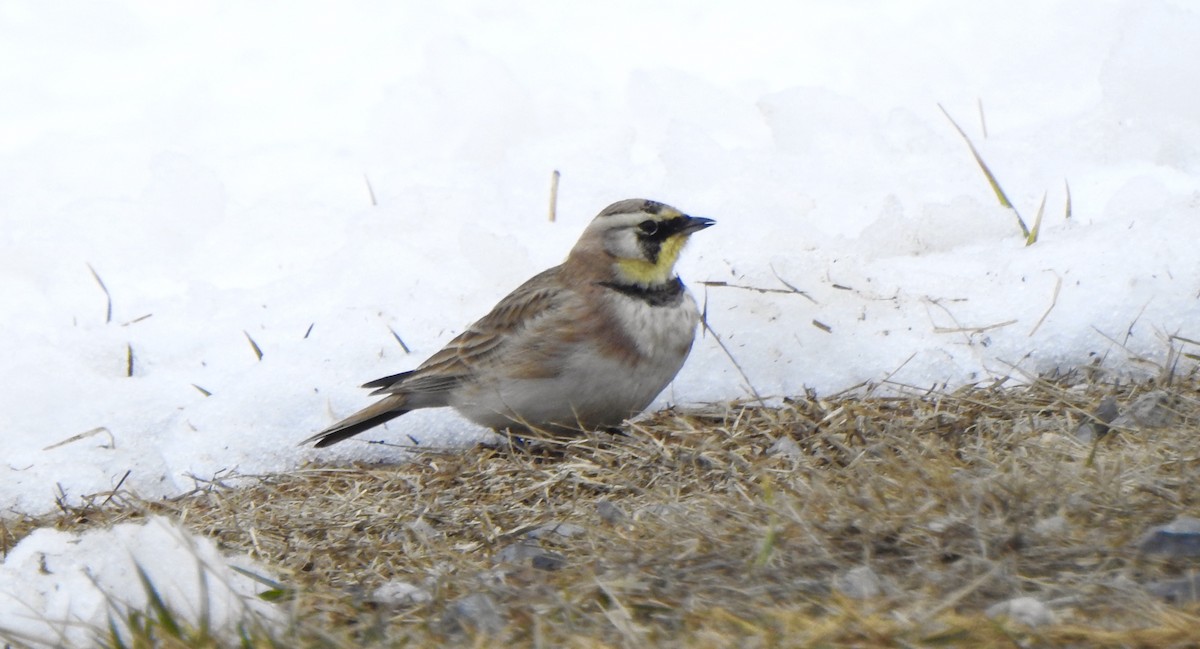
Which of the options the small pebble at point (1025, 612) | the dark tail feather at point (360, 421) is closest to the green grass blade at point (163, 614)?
the small pebble at point (1025, 612)

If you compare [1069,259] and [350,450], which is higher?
[1069,259]

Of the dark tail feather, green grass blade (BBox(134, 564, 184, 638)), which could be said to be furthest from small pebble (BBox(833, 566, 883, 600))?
the dark tail feather

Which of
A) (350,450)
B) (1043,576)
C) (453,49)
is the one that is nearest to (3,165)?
(453,49)

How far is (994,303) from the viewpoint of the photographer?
5.52 metres

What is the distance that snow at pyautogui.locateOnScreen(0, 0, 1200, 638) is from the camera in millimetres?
5492

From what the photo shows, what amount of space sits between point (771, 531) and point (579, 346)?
2211 millimetres

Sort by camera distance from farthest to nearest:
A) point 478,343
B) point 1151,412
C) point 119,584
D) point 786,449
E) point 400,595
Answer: point 478,343, point 786,449, point 1151,412, point 119,584, point 400,595

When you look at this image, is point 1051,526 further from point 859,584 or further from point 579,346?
point 579,346

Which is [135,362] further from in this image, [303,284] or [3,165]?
[3,165]

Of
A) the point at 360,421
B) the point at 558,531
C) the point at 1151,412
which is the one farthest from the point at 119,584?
the point at 1151,412

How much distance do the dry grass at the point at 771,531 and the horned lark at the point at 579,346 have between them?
36 centimetres

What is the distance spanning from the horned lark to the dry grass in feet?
1.17

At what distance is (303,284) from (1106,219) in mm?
3591

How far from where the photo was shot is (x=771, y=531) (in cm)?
310
